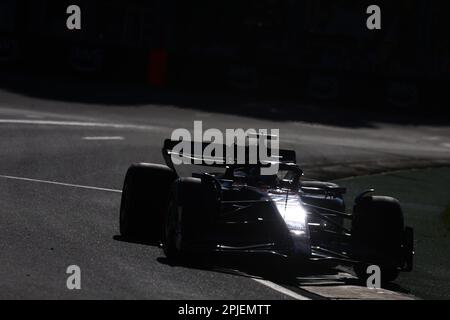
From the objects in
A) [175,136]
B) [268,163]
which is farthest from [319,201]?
[175,136]

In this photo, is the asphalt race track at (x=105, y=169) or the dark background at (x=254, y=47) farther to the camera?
the dark background at (x=254, y=47)

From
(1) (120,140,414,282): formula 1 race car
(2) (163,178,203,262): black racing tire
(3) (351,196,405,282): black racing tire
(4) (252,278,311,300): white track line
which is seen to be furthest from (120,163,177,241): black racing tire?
(4) (252,278,311,300): white track line

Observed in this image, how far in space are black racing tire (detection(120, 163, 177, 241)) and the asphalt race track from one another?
296 millimetres

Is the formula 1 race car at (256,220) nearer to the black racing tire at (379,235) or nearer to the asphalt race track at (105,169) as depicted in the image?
the black racing tire at (379,235)

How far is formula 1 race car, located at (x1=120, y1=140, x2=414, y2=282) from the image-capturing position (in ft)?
34.3

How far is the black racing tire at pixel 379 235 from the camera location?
10.7 metres

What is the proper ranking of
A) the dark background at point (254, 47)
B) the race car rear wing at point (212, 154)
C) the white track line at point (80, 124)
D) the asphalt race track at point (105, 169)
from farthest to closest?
the dark background at point (254, 47), the white track line at point (80, 124), the race car rear wing at point (212, 154), the asphalt race track at point (105, 169)

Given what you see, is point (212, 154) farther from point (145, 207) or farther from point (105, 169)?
point (105, 169)

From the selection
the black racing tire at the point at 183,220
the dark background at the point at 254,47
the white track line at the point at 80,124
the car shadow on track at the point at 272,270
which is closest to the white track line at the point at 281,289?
the car shadow on track at the point at 272,270

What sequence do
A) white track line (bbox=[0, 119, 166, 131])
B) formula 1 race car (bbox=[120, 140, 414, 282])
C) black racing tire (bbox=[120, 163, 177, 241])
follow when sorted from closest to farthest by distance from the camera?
1. formula 1 race car (bbox=[120, 140, 414, 282])
2. black racing tire (bbox=[120, 163, 177, 241])
3. white track line (bbox=[0, 119, 166, 131])

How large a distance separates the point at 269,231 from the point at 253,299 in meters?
2.22

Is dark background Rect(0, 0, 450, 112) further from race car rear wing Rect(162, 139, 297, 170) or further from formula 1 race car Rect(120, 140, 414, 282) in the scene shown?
formula 1 race car Rect(120, 140, 414, 282)

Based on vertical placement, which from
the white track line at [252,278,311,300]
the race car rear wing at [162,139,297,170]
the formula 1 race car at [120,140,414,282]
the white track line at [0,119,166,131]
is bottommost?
the white track line at [0,119,166,131]

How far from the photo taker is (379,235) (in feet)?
35.8
